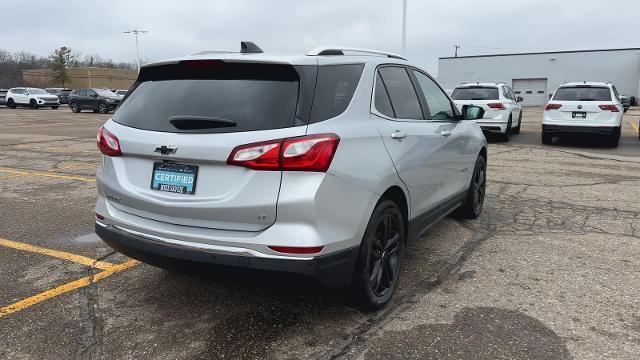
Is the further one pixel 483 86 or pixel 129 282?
pixel 483 86

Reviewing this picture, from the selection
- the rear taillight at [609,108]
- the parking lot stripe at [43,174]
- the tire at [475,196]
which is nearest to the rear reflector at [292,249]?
the tire at [475,196]

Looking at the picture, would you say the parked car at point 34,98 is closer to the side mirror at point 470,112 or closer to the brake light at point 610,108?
the brake light at point 610,108

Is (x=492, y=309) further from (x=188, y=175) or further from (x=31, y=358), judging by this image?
(x=31, y=358)

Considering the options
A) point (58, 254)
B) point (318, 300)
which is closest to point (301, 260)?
point (318, 300)

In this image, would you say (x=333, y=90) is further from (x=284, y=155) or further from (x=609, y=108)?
(x=609, y=108)

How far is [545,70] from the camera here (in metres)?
52.8

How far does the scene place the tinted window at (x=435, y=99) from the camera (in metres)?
4.57

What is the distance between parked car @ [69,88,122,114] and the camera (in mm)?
34438

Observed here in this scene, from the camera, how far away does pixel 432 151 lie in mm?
4312

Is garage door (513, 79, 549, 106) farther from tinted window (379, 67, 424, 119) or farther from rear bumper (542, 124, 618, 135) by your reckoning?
tinted window (379, 67, 424, 119)

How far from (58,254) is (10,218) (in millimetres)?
1852

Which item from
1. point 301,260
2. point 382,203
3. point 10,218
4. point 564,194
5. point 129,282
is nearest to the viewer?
point 301,260

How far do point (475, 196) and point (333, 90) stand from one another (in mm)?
3322

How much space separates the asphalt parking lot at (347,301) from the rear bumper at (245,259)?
0.08 m
